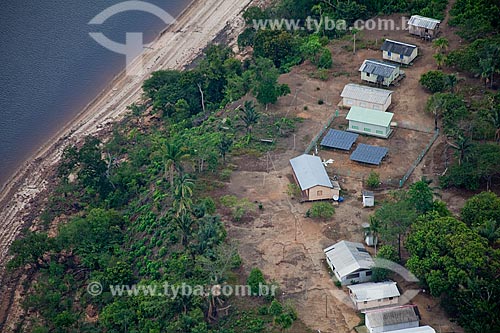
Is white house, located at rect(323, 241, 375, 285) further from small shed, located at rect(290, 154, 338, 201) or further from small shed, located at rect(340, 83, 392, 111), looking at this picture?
small shed, located at rect(340, 83, 392, 111)

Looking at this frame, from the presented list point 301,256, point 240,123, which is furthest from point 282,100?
point 301,256

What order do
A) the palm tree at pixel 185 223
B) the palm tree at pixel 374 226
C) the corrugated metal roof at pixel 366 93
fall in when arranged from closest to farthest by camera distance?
1. the palm tree at pixel 374 226
2. the palm tree at pixel 185 223
3. the corrugated metal roof at pixel 366 93

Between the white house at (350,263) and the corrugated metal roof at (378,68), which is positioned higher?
the corrugated metal roof at (378,68)

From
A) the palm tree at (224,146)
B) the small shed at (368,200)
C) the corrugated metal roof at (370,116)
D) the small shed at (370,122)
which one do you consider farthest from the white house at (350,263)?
the corrugated metal roof at (370,116)

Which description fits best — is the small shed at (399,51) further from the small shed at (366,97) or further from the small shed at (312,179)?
the small shed at (312,179)

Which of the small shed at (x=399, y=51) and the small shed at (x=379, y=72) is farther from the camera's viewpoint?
the small shed at (x=399, y=51)

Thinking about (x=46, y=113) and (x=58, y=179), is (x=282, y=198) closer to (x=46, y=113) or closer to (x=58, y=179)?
(x=58, y=179)

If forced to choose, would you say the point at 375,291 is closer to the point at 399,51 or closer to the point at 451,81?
the point at 451,81
